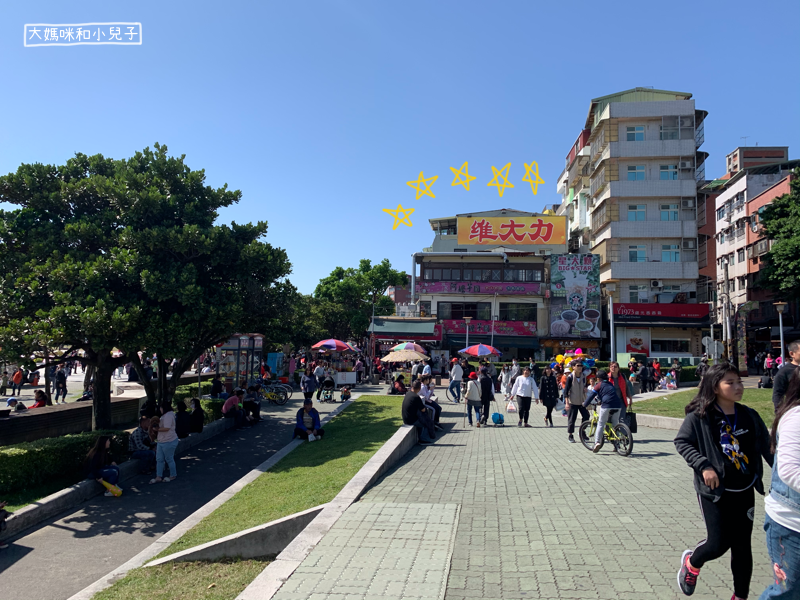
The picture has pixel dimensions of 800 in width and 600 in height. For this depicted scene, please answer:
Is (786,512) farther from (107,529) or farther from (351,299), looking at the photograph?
(351,299)

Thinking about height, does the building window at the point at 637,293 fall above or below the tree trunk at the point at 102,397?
above

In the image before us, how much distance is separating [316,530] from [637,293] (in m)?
41.2

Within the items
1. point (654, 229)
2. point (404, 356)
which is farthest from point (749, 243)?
point (404, 356)

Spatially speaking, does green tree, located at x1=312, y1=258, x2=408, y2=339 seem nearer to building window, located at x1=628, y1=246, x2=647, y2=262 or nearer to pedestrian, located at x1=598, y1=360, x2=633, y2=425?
building window, located at x1=628, y1=246, x2=647, y2=262

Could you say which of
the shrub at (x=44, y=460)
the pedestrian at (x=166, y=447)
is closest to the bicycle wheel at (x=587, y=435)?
the pedestrian at (x=166, y=447)

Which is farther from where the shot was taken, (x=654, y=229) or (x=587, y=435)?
(x=654, y=229)

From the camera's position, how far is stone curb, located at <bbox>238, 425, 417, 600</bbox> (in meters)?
4.42

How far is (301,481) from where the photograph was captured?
9016 millimetres

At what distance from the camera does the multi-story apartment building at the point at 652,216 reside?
1620 inches

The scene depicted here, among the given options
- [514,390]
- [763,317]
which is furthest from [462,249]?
[514,390]

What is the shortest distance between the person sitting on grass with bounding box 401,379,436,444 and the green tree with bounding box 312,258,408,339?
3525cm

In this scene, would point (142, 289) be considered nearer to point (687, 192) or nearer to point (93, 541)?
point (93, 541)

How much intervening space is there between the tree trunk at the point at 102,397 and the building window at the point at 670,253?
39.9 m

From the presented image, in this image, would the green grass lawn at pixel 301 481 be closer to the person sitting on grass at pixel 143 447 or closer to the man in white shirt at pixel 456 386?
the person sitting on grass at pixel 143 447
